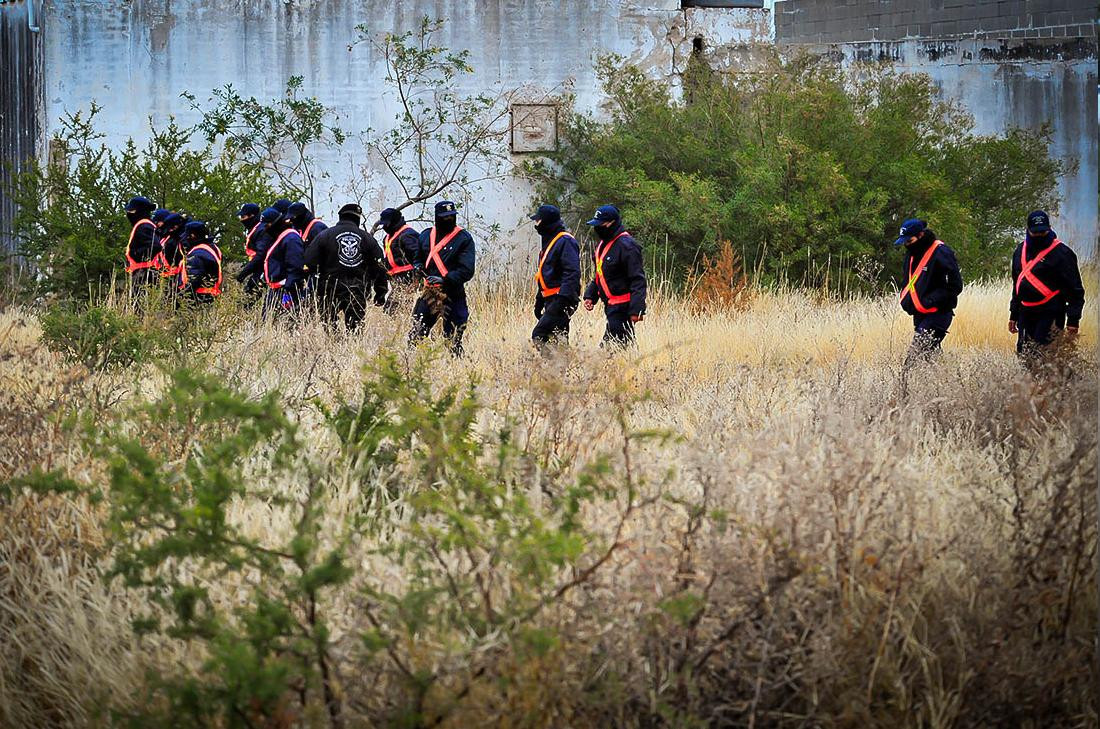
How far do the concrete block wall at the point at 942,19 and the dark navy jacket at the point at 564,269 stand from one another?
593 inches

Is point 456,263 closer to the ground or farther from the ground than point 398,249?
closer to the ground

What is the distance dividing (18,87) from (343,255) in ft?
40.8

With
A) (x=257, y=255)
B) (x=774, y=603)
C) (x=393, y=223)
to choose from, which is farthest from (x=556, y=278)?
(x=774, y=603)

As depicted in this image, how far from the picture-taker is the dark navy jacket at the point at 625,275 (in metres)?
12.7

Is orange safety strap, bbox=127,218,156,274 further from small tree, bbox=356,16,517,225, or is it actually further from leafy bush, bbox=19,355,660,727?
leafy bush, bbox=19,355,660,727

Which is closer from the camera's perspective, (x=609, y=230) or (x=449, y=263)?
(x=609, y=230)

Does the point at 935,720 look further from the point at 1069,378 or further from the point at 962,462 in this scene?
the point at 1069,378

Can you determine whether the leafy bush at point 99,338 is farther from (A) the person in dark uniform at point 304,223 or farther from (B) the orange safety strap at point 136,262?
(B) the orange safety strap at point 136,262

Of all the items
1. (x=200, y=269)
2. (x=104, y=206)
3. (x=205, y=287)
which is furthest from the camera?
(x=104, y=206)

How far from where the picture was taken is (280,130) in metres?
23.1

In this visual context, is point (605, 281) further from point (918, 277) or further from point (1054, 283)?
point (1054, 283)

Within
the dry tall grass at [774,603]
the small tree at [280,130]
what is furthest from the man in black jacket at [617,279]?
the small tree at [280,130]

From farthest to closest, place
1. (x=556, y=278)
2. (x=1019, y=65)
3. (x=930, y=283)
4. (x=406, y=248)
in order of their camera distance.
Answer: (x=1019, y=65)
(x=406, y=248)
(x=556, y=278)
(x=930, y=283)

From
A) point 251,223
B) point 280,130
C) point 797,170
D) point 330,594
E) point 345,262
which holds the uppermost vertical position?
point 280,130
